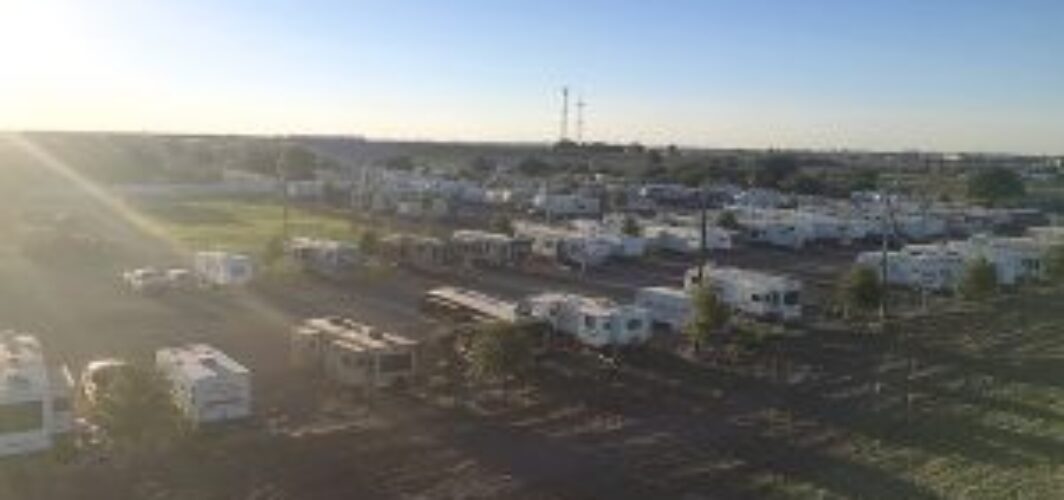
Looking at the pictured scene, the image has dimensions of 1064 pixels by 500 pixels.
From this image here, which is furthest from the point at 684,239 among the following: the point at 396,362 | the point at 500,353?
the point at 396,362

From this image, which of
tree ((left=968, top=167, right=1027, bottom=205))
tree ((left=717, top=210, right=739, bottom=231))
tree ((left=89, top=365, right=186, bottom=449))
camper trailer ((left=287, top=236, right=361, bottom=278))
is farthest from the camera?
tree ((left=968, top=167, right=1027, bottom=205))

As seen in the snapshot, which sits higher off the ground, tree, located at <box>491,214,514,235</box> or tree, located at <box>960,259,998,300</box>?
tree, located at <box>491,214,514,235</box>

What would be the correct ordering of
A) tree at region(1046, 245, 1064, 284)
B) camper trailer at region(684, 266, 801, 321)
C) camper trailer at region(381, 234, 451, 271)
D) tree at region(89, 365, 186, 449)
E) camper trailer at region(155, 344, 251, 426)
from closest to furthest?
tree at region(89, 365, 186, 449) → camper trailer at region(155, 344, 251, 426) → camper trailer at region(684, 266, 801, 321) → tree at region(1046, 245, 1064, 284) → camper trailer at region(381, 234, 451, 271)

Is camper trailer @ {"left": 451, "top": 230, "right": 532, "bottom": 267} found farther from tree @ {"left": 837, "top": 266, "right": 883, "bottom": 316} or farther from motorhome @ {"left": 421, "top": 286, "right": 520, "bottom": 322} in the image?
tree @ {"left": 837, "top": 266, "right": 883, "bottom": 316}

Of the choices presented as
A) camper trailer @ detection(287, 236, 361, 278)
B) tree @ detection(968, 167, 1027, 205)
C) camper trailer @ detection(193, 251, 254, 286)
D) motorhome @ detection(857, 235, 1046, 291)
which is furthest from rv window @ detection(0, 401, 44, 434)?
tree @ detection(968, 167, 1027, 205)

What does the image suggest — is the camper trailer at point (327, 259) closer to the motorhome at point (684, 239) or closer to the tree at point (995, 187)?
the motorhome at point (684, 239)

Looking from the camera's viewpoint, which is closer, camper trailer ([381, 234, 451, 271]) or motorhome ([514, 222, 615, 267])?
camper trailer ([381, 234, 451, 271])

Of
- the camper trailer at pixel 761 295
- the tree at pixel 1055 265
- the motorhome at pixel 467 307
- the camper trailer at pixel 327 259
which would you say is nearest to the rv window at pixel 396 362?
the motorhome at pixel 467 307

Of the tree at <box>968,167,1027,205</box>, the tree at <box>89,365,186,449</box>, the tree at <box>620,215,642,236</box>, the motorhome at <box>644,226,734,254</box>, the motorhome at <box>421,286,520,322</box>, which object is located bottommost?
the tree at <box>89,365,186,449</box>
